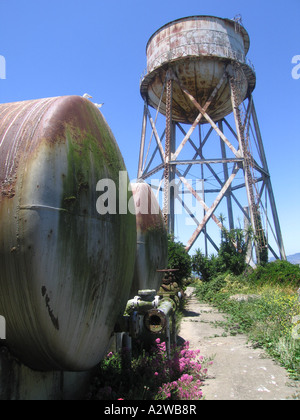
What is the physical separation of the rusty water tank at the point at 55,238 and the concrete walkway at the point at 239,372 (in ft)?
7.06

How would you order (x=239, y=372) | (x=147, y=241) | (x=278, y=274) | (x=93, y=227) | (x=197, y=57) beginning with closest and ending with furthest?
(x=93, y=227) < (x=239, y=372) < (x=147, y=241) < (x=278, y=274) < (x=197, y=57)

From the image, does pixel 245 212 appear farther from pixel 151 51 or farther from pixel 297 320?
pixel 297 320

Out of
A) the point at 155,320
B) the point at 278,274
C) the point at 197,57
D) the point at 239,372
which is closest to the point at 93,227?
the point at 155,320

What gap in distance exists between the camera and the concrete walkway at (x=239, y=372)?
407 cm

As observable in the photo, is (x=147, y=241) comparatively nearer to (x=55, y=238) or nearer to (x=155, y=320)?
(x=155, y=320)

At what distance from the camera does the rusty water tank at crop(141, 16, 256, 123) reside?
17359 mm

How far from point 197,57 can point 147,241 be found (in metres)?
14.5

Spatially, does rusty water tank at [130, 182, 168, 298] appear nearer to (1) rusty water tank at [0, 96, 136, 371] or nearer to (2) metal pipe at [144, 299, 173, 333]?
(2) metal pipe at [144, 299, 173, 333]

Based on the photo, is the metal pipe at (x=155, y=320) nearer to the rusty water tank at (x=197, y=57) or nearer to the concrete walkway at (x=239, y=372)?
the concrete walkway at (x=239, y=372)

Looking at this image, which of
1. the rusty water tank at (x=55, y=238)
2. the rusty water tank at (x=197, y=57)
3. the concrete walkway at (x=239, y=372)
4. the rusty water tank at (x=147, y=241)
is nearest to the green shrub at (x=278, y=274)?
the concrete walkway at (x=239, y=372)

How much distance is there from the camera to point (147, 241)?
5.79 m

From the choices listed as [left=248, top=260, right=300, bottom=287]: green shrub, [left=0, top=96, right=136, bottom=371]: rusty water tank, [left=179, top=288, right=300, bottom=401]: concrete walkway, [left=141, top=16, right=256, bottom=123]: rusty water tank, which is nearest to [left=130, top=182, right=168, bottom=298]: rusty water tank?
[left=179, top=288, right=300, bottom=401]: concrete walkway

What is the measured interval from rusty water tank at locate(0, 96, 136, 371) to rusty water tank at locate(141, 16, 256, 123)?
1621 cm
